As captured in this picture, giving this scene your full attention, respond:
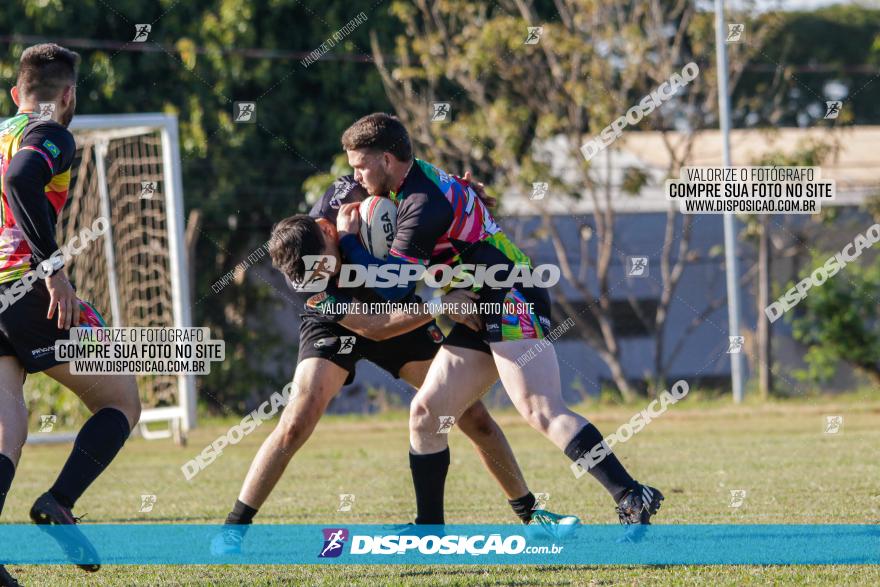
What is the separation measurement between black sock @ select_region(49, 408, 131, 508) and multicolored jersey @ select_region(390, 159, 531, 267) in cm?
145

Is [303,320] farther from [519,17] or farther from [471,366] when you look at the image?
[519,17]

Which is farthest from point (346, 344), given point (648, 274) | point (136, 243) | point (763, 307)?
point (648, 274)

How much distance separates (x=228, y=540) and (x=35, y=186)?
1906mm

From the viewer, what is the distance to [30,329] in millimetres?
5164

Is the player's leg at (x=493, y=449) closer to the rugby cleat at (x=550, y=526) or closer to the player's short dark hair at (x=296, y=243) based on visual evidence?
the rugby cleat at (x=550, y=526)

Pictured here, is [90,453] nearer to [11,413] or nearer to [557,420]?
[11,413]

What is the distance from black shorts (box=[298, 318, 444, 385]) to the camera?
591 cm

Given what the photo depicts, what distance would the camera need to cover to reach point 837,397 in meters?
16.9

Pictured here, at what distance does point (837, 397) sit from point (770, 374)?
3.17 feet

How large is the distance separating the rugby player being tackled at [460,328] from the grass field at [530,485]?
47 centimetres

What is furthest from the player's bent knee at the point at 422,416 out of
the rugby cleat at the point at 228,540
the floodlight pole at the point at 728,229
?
the floodlight pole at the point at 728,229

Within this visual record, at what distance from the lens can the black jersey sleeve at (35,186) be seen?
4945 mm

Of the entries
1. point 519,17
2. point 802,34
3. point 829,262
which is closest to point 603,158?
point 519,17

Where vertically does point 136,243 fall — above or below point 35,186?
below
